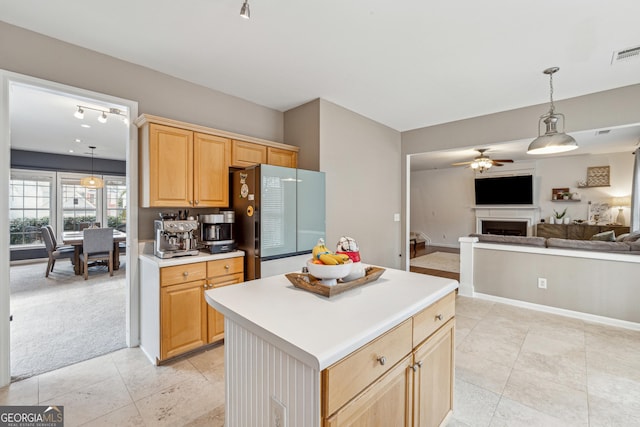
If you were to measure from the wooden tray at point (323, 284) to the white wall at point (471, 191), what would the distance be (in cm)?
776

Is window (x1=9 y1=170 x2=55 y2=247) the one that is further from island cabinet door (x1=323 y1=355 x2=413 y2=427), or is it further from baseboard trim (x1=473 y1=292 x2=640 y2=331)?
baseboard trim (x1=473 y1=292 x2=640 y2=331)

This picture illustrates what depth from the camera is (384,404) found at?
1095mm

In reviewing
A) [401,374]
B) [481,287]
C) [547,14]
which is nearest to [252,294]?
[401,374]

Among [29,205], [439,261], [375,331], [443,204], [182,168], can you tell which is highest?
[182,168]

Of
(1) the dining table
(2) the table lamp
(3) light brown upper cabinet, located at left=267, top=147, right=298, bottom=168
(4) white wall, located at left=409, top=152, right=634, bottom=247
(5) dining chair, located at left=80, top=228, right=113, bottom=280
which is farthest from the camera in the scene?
(4) white wall, located at left=409, top=152, right=634, bottom=247

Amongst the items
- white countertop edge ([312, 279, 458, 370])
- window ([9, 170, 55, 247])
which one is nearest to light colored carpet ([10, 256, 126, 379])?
window ([9, 170, 55, 247])

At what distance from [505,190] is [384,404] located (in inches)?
321

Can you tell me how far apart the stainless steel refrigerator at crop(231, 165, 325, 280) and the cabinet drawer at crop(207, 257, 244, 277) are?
7 cm

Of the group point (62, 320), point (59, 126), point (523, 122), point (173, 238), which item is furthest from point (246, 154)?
point (59, 126)

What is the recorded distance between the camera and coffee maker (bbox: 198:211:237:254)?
2.69 meters

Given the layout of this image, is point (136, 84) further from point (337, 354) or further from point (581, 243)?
point (581, 243)

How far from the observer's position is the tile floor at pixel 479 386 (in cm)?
176

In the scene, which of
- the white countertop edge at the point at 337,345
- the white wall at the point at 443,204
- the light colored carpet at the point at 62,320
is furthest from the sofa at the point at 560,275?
the white wall at the point at 443,204

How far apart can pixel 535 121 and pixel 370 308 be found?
3.71 metres
